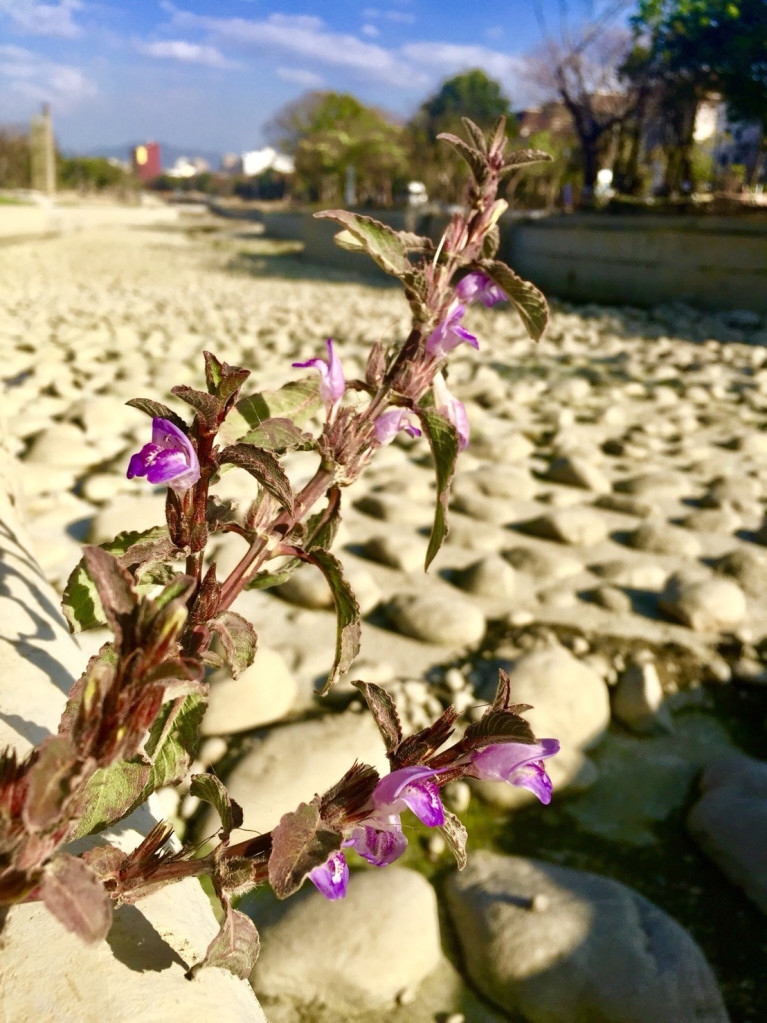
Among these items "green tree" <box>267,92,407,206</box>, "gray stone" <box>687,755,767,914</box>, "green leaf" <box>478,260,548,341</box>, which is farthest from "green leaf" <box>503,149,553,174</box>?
"green tree" <box>267,92,407,206</box>

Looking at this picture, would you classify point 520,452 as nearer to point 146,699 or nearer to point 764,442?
point 764,442

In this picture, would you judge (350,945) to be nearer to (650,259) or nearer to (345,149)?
(650,259)

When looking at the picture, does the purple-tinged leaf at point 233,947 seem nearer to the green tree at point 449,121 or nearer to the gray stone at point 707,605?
the gray stone at point 707,605

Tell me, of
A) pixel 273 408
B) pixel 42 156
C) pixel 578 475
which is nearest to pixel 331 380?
pixel 273 408

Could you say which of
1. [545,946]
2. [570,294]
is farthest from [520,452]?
[570,294]

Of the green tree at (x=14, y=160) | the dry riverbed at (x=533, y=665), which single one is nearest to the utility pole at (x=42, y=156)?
the green tree at (x=14, y=160)

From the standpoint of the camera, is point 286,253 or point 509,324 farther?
point 286,253
